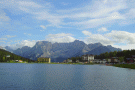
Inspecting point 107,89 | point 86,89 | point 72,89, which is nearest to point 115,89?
point 107,89

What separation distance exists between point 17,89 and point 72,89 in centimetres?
1578

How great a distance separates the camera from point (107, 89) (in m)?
41.7

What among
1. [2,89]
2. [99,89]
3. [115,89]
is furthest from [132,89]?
[2,89]

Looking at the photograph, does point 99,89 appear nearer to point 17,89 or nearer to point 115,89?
point 115,89

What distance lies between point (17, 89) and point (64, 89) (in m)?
13.4

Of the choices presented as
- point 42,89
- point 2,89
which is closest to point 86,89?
point 42,89

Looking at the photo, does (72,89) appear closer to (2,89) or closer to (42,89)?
(42,89)

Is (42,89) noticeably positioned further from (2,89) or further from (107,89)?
(107,89)

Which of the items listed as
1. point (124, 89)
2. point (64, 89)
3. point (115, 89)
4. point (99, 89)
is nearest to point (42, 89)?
point (64, 89)

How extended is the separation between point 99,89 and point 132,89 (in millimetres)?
9793

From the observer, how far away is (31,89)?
40531 millimetres

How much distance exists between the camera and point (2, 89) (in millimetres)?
39750

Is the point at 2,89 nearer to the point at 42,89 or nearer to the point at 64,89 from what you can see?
the point at 42,89

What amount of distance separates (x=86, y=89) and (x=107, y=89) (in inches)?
247
